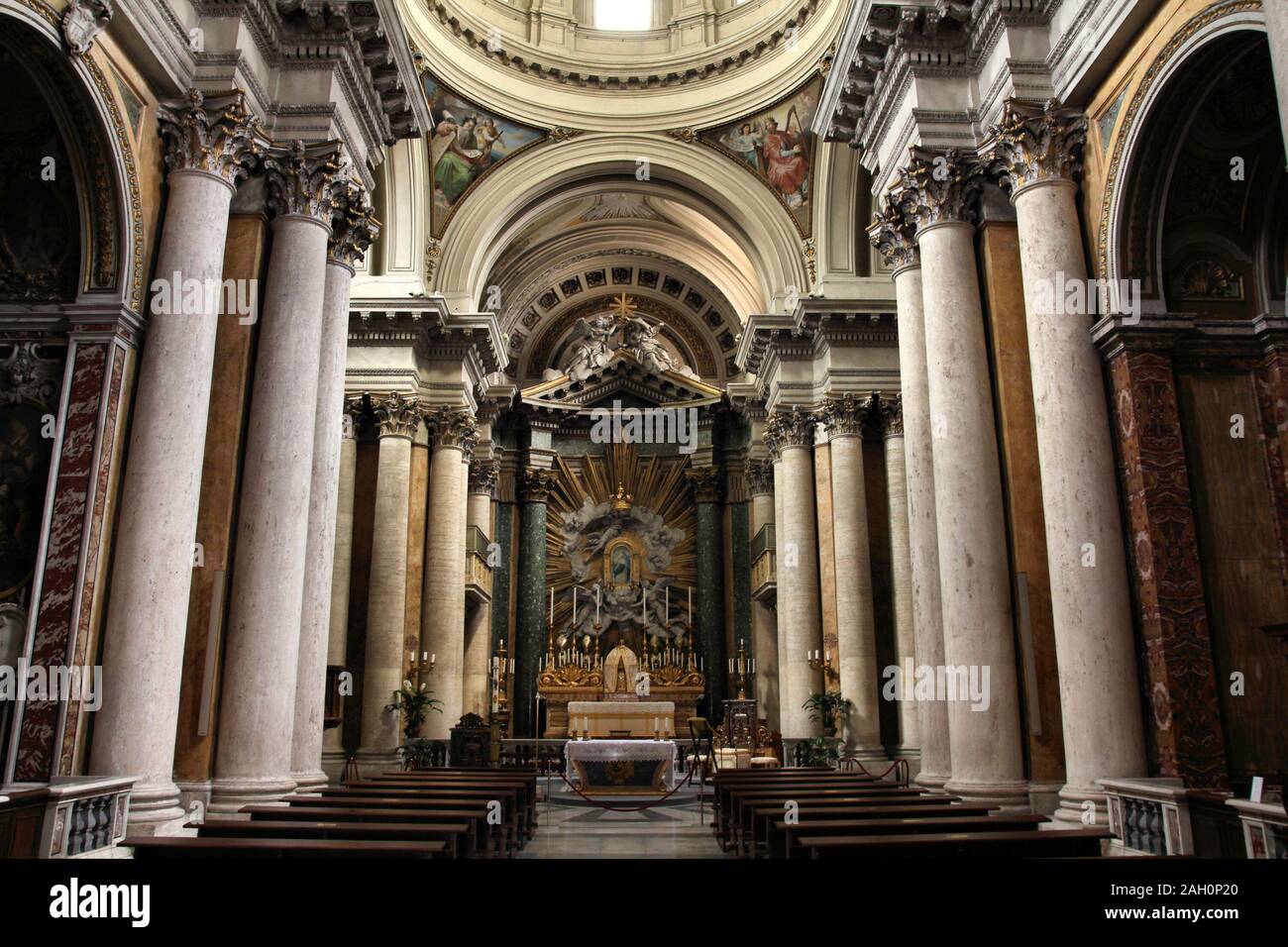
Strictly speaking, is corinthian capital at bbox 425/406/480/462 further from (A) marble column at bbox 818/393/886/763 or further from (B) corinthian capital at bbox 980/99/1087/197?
(B) corinthian capital at bbox 980/99/1087/197

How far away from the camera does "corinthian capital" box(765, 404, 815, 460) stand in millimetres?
17891

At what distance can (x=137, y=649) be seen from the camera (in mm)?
7332

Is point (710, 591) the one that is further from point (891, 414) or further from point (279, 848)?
point (279, 848)

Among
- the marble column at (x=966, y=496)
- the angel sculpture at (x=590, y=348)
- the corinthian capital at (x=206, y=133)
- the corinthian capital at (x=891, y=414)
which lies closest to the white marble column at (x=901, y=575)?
the corinthian capital at (x=891, y=414)

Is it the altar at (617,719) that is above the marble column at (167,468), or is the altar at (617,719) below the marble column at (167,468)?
below

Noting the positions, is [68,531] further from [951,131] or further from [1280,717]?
[1280,717]

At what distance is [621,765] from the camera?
44.4 feet

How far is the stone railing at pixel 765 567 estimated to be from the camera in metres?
20.3

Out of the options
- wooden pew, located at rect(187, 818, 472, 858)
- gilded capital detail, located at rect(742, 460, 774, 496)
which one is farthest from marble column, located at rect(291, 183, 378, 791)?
gilded capital detail, located at rect(742, 460, 774, 496)

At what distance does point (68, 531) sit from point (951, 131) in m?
8.61

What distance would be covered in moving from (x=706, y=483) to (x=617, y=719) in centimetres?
748

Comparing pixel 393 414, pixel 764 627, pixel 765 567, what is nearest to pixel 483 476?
pixel 393 414

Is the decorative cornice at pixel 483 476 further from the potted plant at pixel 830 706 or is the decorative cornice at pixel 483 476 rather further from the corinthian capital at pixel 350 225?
the corinthian capital at pixel 350 225

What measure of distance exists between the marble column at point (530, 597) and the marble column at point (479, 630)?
5.30ft
